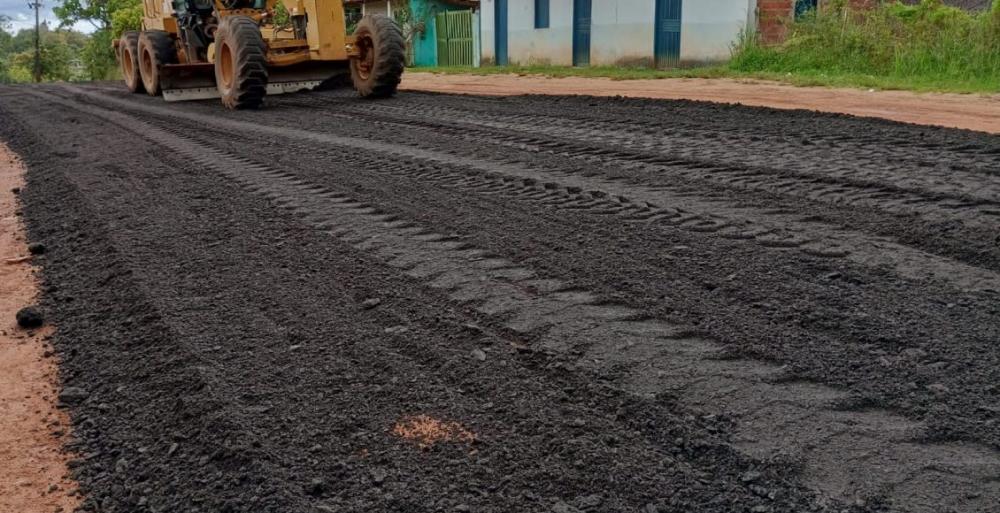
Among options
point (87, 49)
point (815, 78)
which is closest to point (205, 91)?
point (815, 78)

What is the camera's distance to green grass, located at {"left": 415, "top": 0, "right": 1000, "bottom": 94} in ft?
44.3

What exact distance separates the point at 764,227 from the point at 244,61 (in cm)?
921

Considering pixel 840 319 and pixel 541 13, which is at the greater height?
pixel 541 13

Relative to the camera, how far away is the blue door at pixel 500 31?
1081 inches

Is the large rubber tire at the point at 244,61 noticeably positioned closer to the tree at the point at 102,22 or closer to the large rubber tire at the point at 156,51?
the large rubber tire at the point at 156,51

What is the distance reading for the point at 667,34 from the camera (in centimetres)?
2177

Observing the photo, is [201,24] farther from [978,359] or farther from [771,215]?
[978,359]

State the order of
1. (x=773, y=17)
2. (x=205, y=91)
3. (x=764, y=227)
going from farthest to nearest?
(x=773, y=17) < (x=205, y=91) < (x=764, y=227)

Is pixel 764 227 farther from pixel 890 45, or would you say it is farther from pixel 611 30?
pixel 611 30

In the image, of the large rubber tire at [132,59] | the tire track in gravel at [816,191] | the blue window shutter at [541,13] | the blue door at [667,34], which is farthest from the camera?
the blue window shutter at [541,13]

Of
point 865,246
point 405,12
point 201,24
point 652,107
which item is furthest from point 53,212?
point 405,12

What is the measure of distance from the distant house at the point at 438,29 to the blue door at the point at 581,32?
5402 mm

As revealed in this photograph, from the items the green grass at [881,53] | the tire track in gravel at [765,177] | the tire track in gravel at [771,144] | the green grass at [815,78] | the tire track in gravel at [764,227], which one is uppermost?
the green grass at [881,53]

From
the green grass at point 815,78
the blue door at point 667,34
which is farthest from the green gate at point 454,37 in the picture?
the blue door at point 667,34
